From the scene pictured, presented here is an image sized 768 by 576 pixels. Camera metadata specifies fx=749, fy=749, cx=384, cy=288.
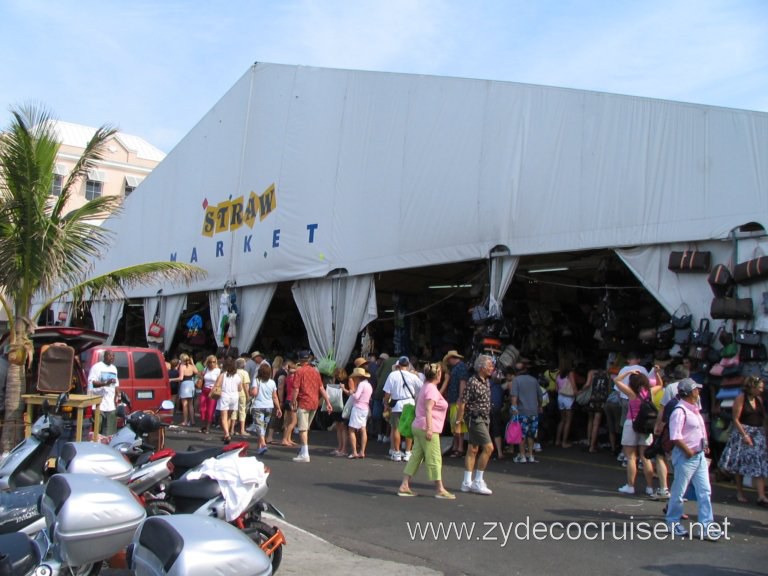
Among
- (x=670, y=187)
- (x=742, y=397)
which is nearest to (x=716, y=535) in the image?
(x=742, y=397)

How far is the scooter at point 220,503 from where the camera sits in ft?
18.8

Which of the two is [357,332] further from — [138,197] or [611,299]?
[138,197]

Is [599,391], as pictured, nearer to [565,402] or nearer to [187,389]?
[565,402]

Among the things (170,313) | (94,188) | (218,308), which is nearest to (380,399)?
(218,308)

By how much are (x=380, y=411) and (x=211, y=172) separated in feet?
31.8

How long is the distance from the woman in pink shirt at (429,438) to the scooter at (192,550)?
5.44 metres

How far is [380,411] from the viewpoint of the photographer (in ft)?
49.9

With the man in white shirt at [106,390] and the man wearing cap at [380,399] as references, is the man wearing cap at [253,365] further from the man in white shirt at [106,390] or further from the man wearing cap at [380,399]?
the man in white shirt at [106,390]

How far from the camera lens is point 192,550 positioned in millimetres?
3473

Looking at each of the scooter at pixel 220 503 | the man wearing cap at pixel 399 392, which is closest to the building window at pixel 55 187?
the man wearing cap at pixel 399 392

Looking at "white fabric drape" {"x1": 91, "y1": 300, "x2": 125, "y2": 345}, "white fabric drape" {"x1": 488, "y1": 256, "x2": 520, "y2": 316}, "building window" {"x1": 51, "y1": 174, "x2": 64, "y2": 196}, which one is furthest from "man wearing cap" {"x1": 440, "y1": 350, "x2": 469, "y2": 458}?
"white fabric drape" {"x1": 91, "y1": 300, "x2": 125, "y2": 345}

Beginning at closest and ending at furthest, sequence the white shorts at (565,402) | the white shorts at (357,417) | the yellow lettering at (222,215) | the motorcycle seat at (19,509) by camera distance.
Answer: the motorcycle seat at (19,509), the white shorts at (357,417), the white shorts at (565,402), the yellow lettering at (222,215)

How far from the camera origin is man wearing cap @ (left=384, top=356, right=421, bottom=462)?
1222cm

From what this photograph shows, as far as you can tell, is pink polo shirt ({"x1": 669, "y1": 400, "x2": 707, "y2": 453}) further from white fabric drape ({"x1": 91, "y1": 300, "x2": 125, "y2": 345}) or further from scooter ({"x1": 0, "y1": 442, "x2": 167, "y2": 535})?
white fabric drape ({"x1": 91, "y1": 300, "x2": 125, "y2": 345})
